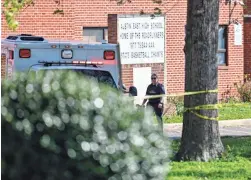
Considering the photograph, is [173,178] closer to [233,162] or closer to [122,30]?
[233,162]

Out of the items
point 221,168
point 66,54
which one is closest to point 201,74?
point 221,168

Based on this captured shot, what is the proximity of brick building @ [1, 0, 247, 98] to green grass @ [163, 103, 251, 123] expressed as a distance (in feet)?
3.36

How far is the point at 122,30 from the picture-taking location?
25906 mm

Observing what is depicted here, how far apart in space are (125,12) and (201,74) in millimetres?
13088

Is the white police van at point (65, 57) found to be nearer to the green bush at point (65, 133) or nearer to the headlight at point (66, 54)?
the headlight at point (66, 54)

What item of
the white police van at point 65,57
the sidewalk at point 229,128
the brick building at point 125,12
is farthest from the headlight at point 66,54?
the brick building at point 125,12

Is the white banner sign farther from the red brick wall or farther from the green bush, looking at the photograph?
the green bush

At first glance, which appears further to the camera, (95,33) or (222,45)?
(222,45)

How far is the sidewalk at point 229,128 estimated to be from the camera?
22.9m

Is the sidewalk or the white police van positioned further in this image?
the sidewalk

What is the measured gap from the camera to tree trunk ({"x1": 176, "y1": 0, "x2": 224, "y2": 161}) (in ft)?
46.9

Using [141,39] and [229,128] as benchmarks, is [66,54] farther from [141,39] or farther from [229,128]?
[141,39]

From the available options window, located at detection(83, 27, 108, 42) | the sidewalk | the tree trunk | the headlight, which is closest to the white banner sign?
window, located at detection(83, 27, 108, 42)

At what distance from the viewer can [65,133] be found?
654cm
